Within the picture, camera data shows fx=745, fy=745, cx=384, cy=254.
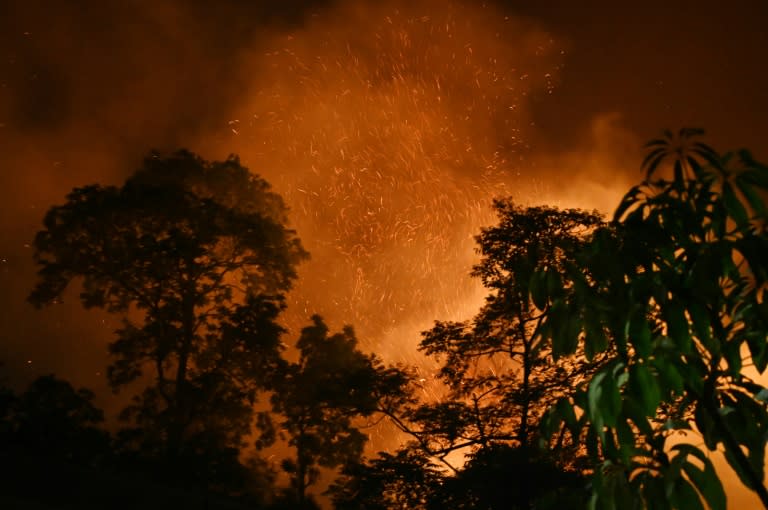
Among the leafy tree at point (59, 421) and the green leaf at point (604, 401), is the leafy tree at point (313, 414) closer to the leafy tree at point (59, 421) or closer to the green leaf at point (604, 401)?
the leafy tree at point (59, 421)

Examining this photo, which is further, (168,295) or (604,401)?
(168,295)

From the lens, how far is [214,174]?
1338cm

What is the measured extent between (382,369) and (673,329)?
29.4 ft

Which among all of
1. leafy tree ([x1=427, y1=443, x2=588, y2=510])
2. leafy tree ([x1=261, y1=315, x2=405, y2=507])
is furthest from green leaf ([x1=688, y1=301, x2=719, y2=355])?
leafy tree ([x1=261, y1=315, x2=405, y2=507])

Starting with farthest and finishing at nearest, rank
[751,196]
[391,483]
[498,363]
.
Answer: [498,363] < [391,483] < [751,196]

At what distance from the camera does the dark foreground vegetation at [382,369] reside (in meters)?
1.58

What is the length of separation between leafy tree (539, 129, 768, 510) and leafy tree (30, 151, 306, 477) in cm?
1076

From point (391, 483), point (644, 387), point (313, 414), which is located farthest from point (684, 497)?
point (313, 414)

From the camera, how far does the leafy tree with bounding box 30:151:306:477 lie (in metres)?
12.1

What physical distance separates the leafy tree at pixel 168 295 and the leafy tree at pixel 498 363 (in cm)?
337

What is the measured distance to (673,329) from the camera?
1.49 meters

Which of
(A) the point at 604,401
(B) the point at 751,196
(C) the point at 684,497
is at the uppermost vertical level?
(B) the point at 751,196

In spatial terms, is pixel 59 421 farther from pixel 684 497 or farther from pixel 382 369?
pixel 684 497

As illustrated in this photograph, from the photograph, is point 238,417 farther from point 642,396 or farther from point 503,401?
point 642,396
